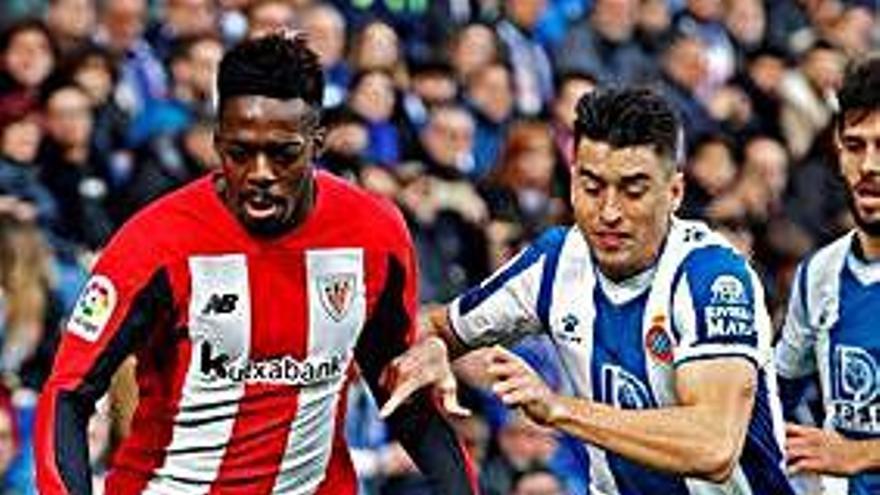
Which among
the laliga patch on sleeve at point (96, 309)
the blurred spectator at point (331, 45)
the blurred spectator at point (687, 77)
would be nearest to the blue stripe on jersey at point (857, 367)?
the laliga patch on sleeve at point (96, 309)

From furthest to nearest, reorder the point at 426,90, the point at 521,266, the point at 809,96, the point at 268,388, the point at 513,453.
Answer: the point at 809,96 → the point at 426,90 → the point at 513,453 → the point at 521,266 → the point at 268,388

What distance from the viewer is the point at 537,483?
39.5ft

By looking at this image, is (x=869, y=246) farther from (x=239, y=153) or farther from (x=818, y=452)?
(x=239, y=153)

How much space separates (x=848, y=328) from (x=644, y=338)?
32.7 inches

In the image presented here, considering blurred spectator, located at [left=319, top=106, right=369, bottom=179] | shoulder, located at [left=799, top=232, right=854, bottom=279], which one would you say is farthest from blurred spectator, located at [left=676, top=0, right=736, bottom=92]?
shoulder, located at [left=799, top=232, right=854, bottom=279]

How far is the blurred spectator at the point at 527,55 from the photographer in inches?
583

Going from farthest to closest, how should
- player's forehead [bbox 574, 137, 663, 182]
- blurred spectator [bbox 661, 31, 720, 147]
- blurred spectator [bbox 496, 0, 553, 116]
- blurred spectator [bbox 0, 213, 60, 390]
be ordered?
blurred spectator [bbox 661, 31, 720, 147] → blurred spectator [bbox 496, 0, 553, 116] → blurred spectator [bbox 0, 213, 60, 390] → player's forehead [bbox 574, 137, 663, 182]

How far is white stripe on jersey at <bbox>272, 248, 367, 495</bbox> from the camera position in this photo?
25.0ft

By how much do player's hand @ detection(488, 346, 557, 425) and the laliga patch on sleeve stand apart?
109cm

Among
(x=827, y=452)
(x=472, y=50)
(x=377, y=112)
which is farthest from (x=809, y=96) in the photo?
(x=827, y=452)

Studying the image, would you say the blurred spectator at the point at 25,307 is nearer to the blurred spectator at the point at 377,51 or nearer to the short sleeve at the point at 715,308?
the blurred spectator at the point at 377,51

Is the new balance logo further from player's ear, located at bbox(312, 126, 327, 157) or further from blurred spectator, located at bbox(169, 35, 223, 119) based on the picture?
blurred spectator, located at bbox(169, 35, 223, 119)

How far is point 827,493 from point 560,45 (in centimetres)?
748

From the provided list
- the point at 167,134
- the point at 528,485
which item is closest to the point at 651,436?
the point at 528,485
